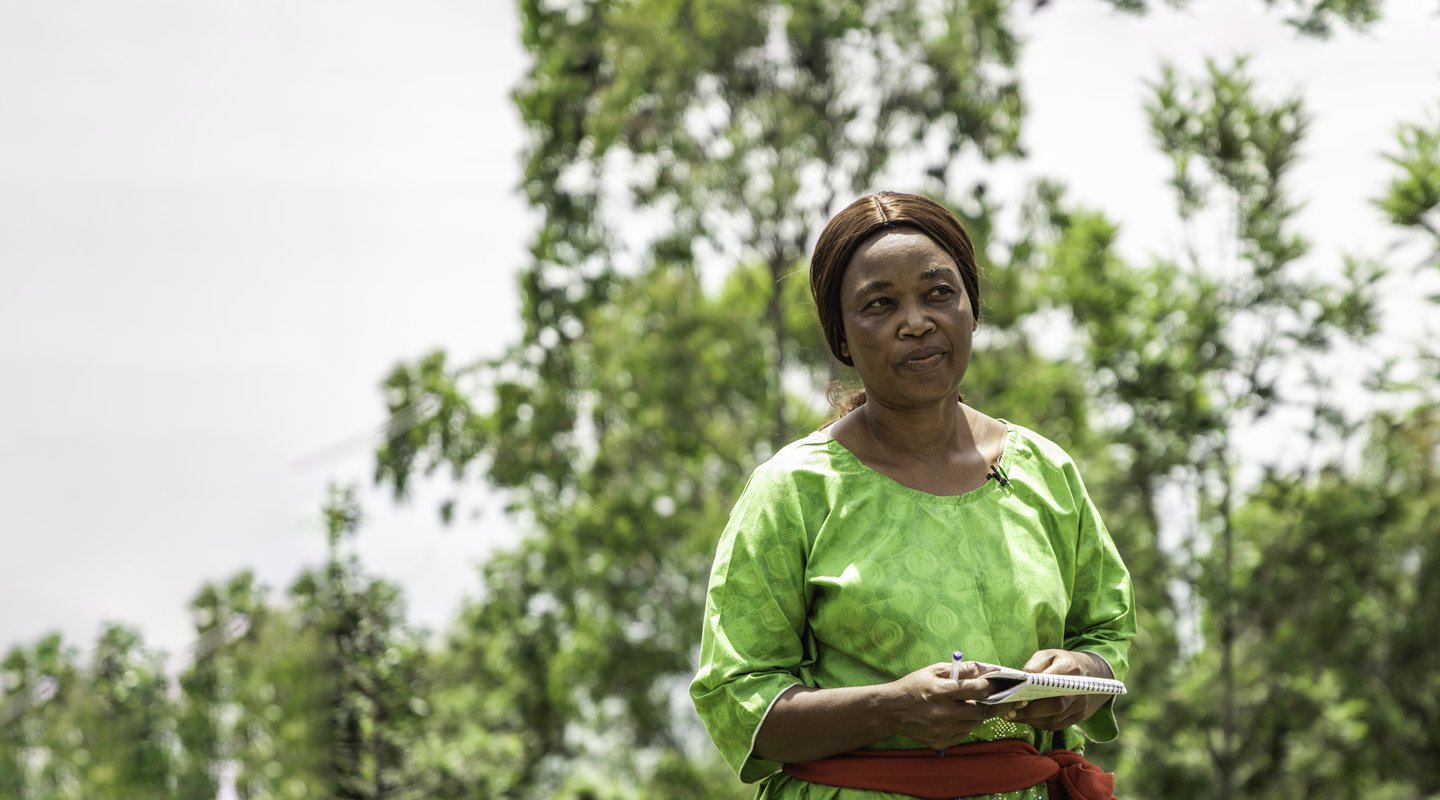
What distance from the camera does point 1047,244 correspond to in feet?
38.7

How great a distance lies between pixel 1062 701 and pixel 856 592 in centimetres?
35

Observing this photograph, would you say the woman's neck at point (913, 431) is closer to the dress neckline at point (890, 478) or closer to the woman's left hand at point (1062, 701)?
the dress neckline at point (890, 478)

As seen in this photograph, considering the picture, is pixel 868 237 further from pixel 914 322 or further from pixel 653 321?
pixel 653 321

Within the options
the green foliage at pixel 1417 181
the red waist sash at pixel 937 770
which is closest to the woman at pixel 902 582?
the red waist sash at pixel 937 770

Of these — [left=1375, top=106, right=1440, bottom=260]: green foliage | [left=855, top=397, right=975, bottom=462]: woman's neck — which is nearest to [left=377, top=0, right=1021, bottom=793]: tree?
[left=1375, top=106, right=1440, bottom=260]: green foliage

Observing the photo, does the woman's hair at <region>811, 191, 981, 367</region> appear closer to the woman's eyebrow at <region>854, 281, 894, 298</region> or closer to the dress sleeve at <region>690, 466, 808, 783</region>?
the woman's eyebrow at <region>854, 281, 894, 298</region>

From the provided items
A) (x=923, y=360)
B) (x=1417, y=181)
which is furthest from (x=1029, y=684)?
(x=1417, y=181)

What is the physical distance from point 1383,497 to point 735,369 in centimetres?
540

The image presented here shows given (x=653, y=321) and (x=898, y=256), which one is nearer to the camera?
(x=898, y=256)

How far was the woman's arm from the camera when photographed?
2.13m

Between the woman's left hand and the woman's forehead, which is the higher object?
the woman's forehead

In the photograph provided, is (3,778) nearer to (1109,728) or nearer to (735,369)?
(1109,728)

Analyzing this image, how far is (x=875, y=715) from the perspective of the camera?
2.18 meters

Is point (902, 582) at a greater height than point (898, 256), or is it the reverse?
point (898, 256)
